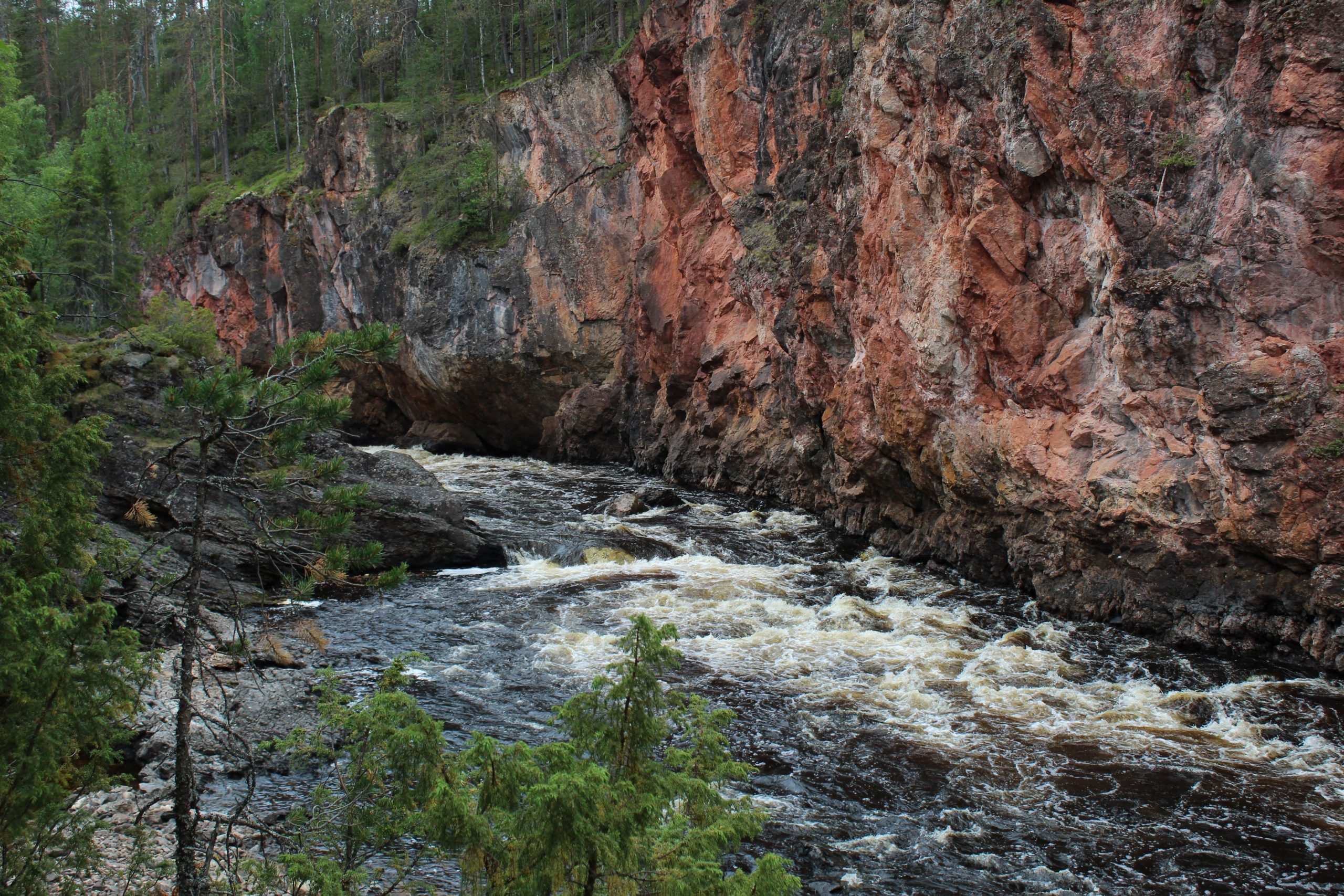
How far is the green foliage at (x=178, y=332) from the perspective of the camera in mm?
17734

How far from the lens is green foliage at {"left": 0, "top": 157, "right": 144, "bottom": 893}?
4.60m

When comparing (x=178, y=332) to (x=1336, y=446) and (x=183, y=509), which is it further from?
(x=1336, y=446)

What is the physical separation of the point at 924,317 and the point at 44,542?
49.1 ft

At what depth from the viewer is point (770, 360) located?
2703 cm

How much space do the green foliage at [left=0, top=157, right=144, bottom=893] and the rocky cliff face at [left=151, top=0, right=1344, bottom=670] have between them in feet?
39.4

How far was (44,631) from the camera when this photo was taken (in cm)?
484

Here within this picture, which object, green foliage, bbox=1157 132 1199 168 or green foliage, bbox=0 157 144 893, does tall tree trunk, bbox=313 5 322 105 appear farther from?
green foliage, bbox=0 157 144 893

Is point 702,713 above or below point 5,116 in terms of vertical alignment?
below

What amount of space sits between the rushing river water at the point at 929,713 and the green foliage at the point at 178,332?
6045mm

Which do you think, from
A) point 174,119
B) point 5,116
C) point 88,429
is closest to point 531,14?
point 174,119

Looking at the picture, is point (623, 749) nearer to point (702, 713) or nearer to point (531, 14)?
point (702, 713)

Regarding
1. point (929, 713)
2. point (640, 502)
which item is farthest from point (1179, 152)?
point (640, 502)

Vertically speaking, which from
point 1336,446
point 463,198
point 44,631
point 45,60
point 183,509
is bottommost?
point 183,509

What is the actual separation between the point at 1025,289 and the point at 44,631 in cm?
1399
